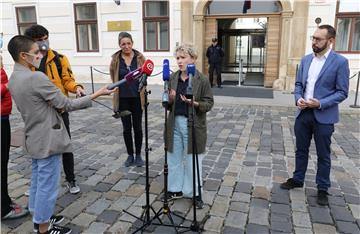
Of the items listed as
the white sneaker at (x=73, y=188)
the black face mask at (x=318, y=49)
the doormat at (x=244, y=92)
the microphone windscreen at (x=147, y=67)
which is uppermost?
the black face mask at (x=318, y=49)

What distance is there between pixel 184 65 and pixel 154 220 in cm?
150

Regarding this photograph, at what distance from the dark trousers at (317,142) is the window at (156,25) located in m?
9.43

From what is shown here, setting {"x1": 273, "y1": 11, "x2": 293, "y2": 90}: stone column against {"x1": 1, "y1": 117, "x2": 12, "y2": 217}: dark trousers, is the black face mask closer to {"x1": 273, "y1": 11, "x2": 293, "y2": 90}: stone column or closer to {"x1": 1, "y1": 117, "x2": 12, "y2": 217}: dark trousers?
{"x1": 1, "y1": 117, "x2": 12, "y2": 217}: dark trousers

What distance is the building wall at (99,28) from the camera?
12258mm

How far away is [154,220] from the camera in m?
3.16

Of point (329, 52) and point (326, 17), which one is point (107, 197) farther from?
point (326, 17)

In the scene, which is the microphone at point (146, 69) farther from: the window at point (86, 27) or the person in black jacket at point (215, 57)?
the window at point (86, 27)

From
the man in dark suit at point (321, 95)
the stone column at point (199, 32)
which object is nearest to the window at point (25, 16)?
the stone column at point (199, 32)

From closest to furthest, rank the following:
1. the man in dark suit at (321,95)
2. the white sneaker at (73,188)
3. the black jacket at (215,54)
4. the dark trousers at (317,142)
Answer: the man in dark suit at (321,95) < the dark trousers at (317,142) < the white sneaker at (73,188) < the black jacket at (215,54)

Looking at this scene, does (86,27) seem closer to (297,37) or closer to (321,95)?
(297,37)

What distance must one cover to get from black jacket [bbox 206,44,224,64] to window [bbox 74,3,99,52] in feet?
15.6

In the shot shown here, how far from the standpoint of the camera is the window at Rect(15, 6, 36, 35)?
13844mm

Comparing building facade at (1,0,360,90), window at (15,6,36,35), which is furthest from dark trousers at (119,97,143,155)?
Result: window at (15,6,36,35)

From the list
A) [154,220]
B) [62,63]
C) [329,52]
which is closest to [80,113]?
[62,63]
